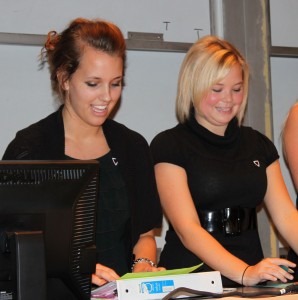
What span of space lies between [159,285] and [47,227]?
0.37 meters

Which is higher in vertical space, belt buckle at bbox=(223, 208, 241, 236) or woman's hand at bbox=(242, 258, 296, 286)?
belt buckle at bbox=(223, 208, 241, 236)

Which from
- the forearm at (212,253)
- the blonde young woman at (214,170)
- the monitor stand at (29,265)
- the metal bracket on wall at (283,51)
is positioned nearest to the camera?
the monitor stand at (29,265)

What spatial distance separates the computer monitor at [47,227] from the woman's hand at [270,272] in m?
0.73

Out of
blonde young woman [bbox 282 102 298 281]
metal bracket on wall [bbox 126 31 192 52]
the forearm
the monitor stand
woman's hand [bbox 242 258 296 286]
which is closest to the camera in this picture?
the monitor stand

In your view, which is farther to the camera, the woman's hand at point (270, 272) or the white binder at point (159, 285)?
the woman's hand at point (270, 272)

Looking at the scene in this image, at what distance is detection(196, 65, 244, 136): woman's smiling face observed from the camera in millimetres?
2795

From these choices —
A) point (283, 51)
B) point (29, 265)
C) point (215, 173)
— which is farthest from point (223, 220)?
point (283, 51)

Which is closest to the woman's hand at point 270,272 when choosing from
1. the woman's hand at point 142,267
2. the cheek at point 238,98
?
the woman's hand at point 142,267

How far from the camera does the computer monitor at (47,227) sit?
1507mm

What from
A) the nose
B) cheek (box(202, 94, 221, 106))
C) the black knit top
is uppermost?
cheek (box(202, 94, 221, 106))

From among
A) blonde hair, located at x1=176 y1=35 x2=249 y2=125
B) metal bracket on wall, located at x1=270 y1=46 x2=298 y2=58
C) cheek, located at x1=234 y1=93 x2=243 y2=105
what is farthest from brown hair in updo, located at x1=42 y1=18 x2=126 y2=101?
metal bracket on wall, located at x1=270 y1=46 x2=298 y2=58

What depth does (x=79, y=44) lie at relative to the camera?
2.45m

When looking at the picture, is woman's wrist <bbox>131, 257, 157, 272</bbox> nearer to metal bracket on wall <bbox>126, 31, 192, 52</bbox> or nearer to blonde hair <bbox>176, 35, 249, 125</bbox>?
blonde hair <bbox>176, 35, 249, 125</bbox>

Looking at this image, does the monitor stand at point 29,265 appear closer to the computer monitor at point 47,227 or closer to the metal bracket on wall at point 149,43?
the computer monitor at point 47,227
